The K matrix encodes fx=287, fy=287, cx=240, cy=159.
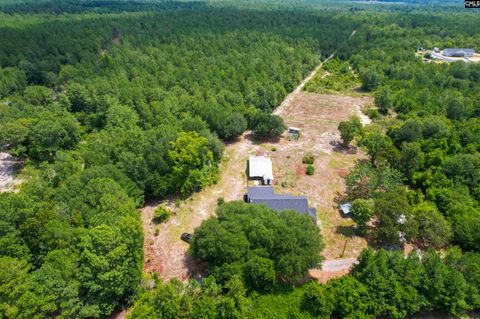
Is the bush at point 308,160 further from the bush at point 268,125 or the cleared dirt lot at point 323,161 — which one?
the bush at point 268,125

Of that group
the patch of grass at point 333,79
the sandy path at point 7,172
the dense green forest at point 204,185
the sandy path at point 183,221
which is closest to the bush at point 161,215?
the sandy path at point 183,221

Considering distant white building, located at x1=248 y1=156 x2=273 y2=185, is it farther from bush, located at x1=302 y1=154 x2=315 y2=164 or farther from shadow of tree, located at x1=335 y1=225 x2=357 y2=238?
shadow of tree, located at x1=335 y1=225 x2=357 y2=238

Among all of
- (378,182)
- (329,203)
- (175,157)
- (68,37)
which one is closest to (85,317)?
(175,157)

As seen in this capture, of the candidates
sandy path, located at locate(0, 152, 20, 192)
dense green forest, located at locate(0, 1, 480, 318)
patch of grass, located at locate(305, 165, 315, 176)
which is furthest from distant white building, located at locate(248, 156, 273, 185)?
sandy path, located at locate(0, 152, 20, 192)

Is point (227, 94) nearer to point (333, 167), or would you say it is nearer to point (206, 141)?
point (206, 141)

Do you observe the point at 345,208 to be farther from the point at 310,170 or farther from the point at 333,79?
the point at 333,79
